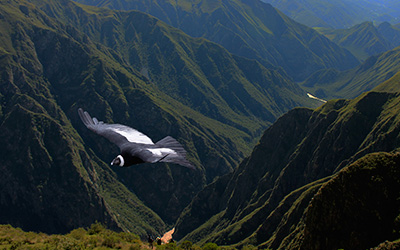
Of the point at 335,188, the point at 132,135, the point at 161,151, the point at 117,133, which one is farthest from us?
the point at 335,188

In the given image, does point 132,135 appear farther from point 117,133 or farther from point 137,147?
point 137,147

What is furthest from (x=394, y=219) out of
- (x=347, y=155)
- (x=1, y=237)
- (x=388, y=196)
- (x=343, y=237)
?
(x=347, y=155)

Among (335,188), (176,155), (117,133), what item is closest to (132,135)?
(117,133)

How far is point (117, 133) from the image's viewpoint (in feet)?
79.6

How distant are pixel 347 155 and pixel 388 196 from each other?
113191 mm

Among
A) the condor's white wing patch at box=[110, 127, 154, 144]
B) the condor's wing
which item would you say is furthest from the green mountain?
the condor's wing

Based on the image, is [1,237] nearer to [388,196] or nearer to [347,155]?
[388,196]

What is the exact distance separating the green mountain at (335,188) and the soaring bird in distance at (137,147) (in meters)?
44.6

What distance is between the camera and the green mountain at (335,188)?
188 ft

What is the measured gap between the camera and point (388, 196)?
184ft

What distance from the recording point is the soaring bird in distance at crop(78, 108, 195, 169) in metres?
18.3

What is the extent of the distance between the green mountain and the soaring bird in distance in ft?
146

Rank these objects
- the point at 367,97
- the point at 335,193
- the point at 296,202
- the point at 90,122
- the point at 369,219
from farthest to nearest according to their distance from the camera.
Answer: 1. the point at 367,97
2. the point at 296,202
3. the point at 335,193
4. the point at 369,219
5. the point at 90,122

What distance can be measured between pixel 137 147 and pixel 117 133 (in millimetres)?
3679
